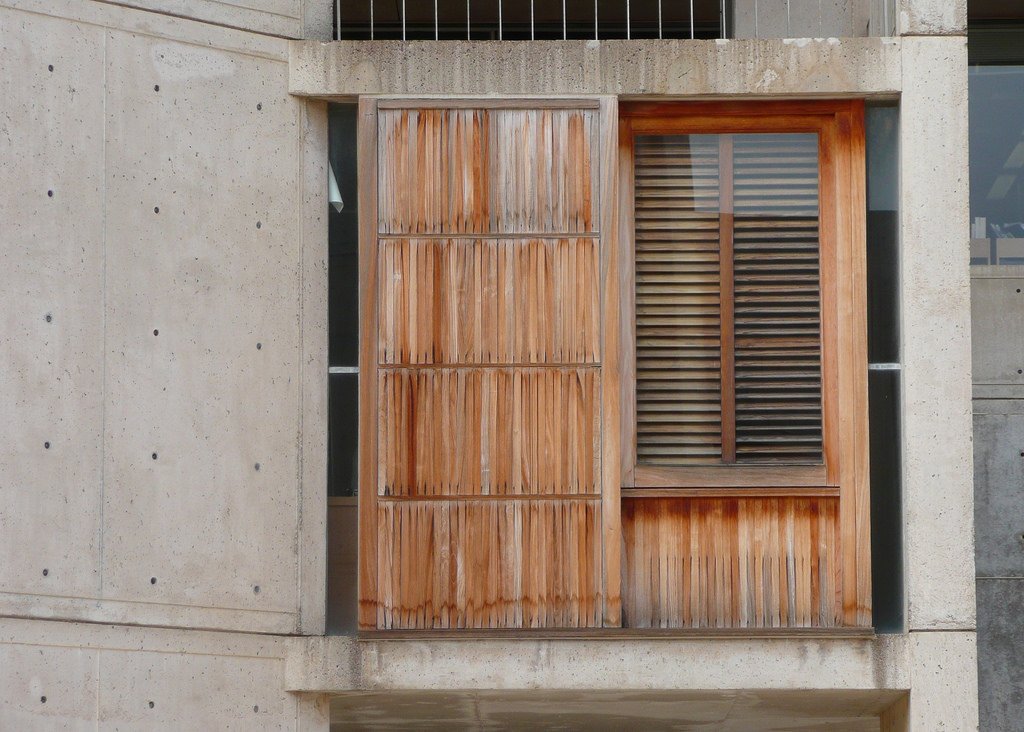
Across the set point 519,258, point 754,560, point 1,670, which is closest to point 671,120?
point 519,258

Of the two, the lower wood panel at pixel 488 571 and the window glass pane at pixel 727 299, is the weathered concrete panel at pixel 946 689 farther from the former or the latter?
the lower wood panel at pixel 488 571

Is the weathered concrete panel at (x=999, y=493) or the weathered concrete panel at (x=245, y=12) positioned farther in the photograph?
the weathered concrete panel at (x=999, y=493)

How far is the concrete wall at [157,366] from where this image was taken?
859 centimetres

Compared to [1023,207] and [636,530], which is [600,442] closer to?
[636,530]

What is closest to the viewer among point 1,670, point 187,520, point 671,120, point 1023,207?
point 1,670

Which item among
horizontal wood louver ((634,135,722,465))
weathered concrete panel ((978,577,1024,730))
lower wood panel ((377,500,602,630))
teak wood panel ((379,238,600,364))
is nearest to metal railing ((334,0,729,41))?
horizontal wood louver ((634,135,722,465))

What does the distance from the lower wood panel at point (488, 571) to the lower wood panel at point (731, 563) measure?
0.39 meters

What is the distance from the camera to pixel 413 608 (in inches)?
364

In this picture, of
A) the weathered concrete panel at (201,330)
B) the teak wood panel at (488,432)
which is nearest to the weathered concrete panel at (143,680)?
the weathered concrete panel at (201,330)

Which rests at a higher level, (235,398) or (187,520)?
(235,398)

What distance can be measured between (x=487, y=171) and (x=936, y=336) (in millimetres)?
3170

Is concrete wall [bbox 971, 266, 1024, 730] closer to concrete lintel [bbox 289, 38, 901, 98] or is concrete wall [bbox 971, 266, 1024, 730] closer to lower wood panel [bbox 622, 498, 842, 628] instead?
lower wood panel [bbox 622, 498, 842, 628]

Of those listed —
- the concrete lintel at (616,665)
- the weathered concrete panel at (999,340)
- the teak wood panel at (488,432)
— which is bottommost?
the concrete lintel at (616,665)

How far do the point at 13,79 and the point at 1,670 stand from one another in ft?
11.8
